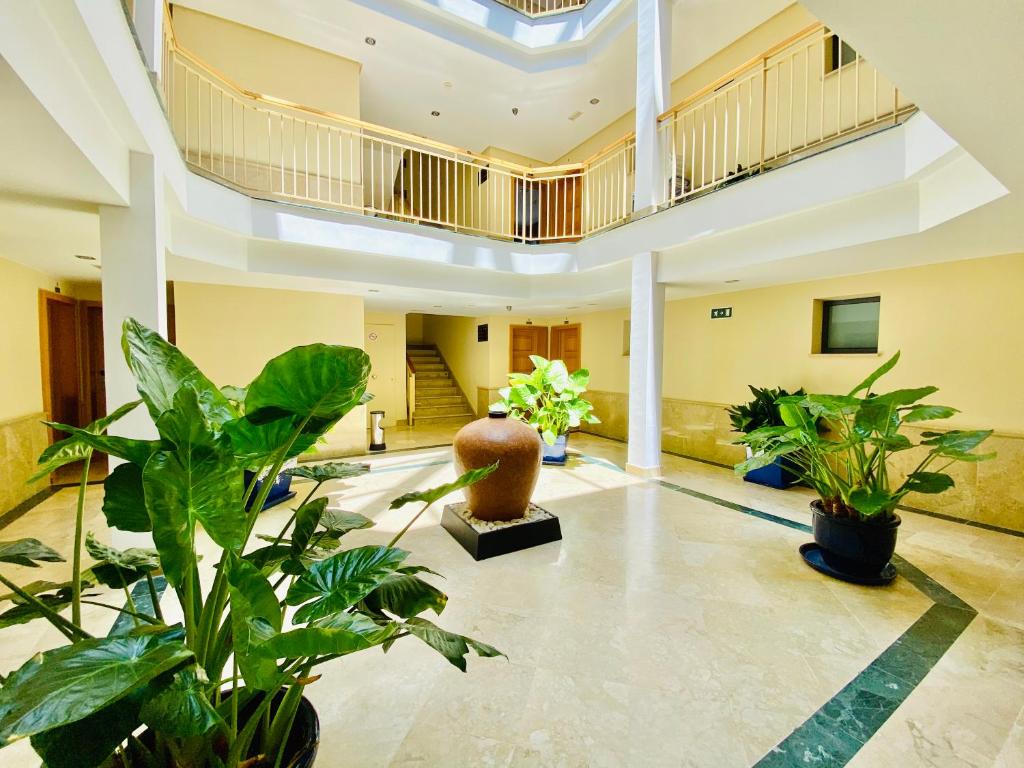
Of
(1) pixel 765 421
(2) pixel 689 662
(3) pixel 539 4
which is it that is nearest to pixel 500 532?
(2) pixel 689 662

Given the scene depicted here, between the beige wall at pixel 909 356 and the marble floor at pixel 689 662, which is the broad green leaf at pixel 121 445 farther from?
the beige wall at pixel 909 356

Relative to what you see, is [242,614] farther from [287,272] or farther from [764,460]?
[287,272]

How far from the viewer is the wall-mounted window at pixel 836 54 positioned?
17.2 ft

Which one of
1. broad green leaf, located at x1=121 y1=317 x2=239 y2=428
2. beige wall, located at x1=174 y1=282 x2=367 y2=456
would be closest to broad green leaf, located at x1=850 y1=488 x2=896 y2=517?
broad green leaf, located at x1=121 y1=317 x2=239 y2=428

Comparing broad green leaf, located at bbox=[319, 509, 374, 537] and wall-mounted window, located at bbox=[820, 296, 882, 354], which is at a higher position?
wall-mounted window, located at bbox=[820, 296, 882, 354]

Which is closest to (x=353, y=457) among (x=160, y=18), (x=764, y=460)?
(x=160, y=18)

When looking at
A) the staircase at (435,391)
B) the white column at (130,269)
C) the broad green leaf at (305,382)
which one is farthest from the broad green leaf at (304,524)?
the staircase at (435,391)

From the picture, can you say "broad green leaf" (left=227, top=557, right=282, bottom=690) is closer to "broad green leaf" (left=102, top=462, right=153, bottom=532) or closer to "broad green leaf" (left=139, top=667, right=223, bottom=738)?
"broad green leaf" (left=139, top=667, right=223, bottom=738)

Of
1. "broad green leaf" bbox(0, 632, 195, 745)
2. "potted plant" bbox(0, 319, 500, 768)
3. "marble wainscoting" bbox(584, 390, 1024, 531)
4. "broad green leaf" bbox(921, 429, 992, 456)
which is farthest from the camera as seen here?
"marble wainscoting" bbox(584, 390, 1024, 531)

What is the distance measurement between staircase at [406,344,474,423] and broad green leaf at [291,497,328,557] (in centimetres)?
873

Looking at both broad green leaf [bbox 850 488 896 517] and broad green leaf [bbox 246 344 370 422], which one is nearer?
broad green leaf [bbox 246 344 370 422]

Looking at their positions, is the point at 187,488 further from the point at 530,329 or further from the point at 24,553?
the point at 530,329

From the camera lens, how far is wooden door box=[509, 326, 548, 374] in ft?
32.6

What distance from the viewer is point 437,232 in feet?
17.6
